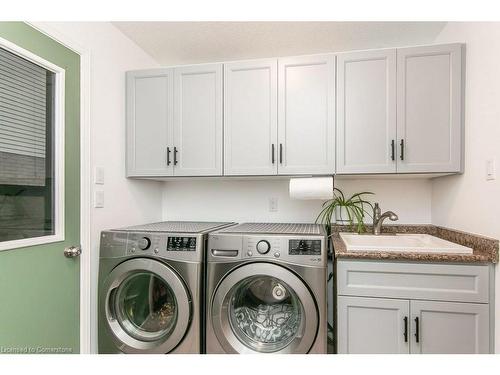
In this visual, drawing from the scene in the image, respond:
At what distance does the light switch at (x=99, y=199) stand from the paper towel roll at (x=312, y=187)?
1261 millimetres

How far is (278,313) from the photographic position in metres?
1.80

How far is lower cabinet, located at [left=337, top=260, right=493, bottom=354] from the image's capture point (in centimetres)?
152

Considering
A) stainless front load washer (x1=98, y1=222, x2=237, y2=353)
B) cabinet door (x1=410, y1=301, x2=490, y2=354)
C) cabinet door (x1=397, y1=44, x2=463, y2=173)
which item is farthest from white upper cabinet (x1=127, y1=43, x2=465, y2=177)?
cabinet door (x1=410, y1=301, x2=490, y2=354)

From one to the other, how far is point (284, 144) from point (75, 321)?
5.55 ft

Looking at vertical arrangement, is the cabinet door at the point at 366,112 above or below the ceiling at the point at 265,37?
below

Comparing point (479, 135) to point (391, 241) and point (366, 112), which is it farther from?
point (391, 241)

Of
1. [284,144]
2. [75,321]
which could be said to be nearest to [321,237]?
[284,144]

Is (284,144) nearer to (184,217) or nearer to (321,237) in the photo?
(321,237)

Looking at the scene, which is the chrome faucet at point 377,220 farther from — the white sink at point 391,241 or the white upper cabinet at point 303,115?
the white upper cabinet at point 303,115

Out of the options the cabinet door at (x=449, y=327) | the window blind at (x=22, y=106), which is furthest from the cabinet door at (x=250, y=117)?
the cabinet door at (x=449, y=327)

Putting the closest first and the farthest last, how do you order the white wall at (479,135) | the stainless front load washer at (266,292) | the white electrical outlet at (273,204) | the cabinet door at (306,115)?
the white wall at (479,135), the stainless front load washer at (266,292), the cabinet door at (306,115), the white electrical outlet at (273,204)

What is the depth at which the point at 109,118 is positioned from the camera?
2.05 meters

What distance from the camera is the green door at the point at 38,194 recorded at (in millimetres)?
1376

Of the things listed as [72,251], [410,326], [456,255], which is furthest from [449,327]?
[72,251]
